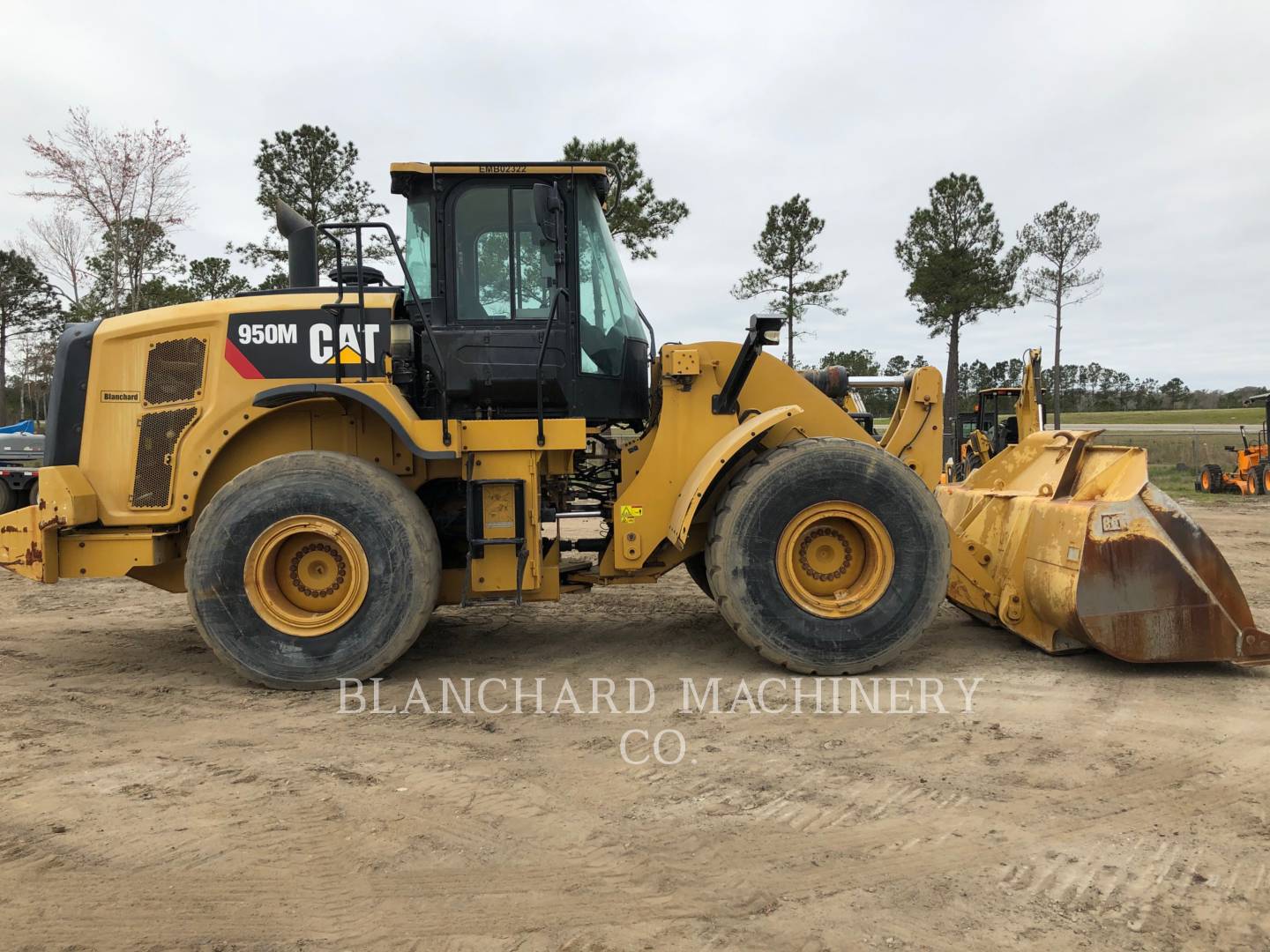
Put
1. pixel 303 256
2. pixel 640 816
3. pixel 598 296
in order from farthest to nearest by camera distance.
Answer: pixel 303 256
pixel 598 296
pixel 640 816

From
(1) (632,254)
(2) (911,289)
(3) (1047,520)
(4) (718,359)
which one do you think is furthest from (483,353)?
(2) (911,289)

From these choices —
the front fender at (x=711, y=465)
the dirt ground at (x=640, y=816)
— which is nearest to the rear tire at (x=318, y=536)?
the dirt ground at (x=640, y=816)

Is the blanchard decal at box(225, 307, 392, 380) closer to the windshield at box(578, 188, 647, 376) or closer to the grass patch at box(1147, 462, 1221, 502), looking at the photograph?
the windshield at box(578, 188, 647, 376)

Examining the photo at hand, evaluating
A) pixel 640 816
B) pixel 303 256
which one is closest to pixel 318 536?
pixel 303 256

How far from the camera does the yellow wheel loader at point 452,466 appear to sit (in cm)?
492

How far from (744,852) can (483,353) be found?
3.29 m

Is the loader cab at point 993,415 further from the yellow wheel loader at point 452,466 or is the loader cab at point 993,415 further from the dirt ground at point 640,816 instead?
the dirt ground at point 640,816

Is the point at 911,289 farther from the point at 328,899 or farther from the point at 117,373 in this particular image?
the point at 328,899

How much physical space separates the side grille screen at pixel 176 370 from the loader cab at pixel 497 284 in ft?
3.79

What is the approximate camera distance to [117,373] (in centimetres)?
528

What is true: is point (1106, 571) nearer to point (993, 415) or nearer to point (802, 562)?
point (802, 562)

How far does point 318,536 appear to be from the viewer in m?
4.99

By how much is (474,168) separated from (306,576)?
257 cm

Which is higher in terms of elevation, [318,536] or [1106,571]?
[318,536]
